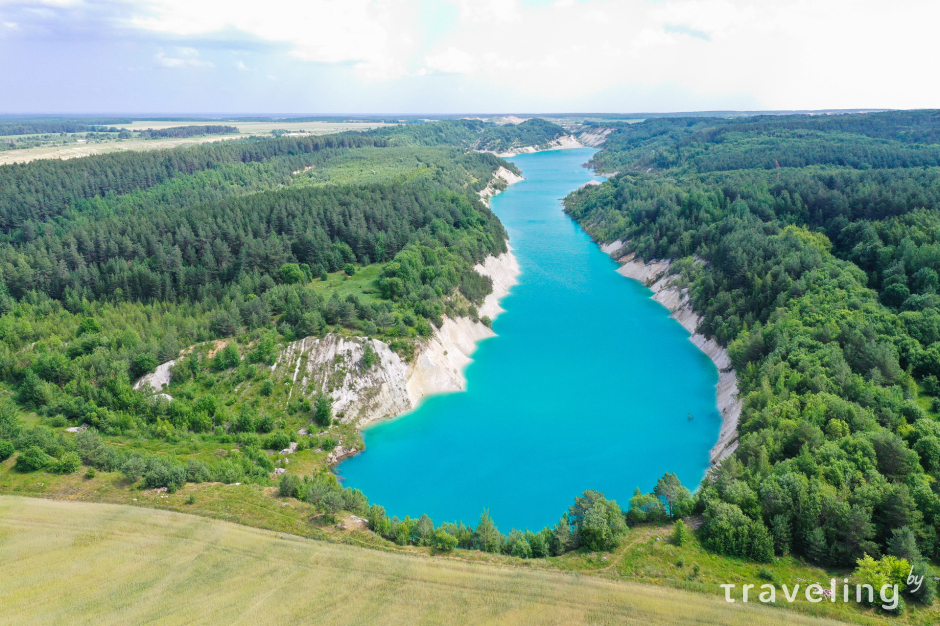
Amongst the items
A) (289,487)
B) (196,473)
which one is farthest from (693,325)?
(196,473)

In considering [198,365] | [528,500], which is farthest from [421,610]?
[198,365]

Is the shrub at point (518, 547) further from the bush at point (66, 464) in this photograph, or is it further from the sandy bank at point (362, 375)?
the bush at point (66, 464)

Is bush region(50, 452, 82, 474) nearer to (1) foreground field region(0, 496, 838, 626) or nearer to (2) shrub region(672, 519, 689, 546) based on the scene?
(1) foreground field region(0, 496, 838, 626)

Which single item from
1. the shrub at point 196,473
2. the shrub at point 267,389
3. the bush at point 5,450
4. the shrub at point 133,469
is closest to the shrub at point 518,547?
the shrub at point 196,473

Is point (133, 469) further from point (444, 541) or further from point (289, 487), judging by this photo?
point (444, 541)

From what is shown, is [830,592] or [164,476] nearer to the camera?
[830,592]

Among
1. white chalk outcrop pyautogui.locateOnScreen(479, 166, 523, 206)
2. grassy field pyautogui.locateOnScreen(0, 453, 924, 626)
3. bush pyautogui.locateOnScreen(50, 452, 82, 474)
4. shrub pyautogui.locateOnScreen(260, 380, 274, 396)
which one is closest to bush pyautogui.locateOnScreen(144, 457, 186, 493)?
grassy field pyautogui.locateOnScreen(0, 453, 924, 626)

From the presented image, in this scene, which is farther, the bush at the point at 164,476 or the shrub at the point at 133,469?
the shrub at the point at 133,469
